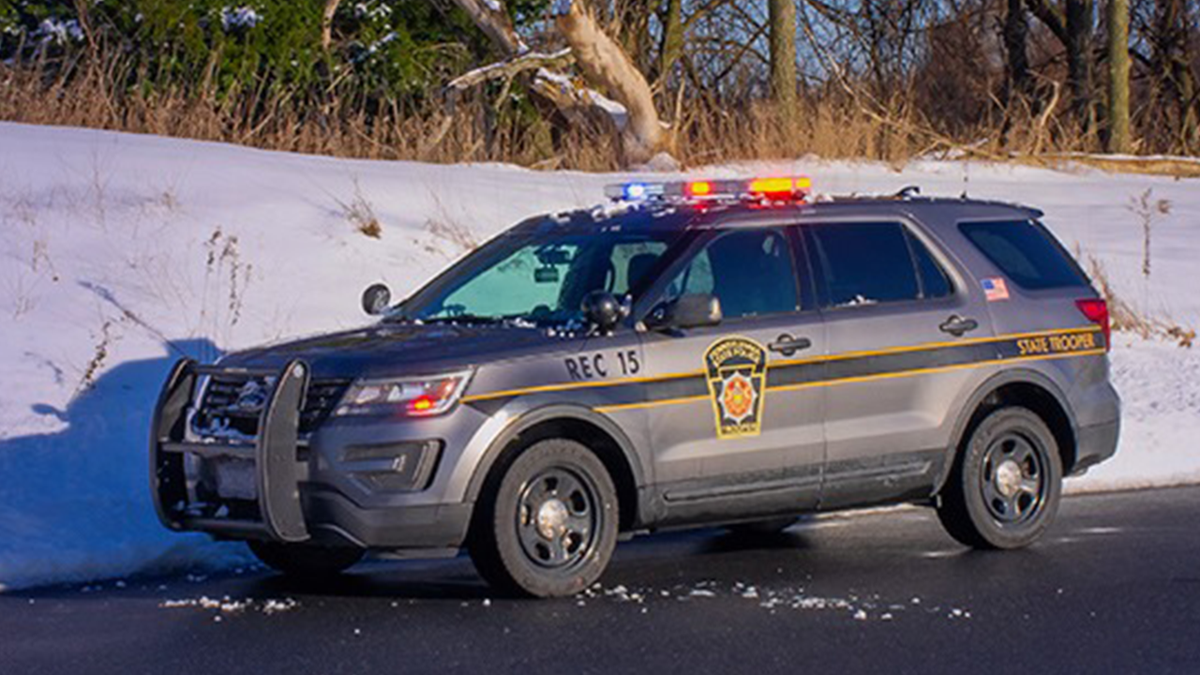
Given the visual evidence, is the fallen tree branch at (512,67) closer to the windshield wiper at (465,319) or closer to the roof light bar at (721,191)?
the roof light bar at (721,191)

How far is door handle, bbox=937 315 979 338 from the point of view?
10016mm

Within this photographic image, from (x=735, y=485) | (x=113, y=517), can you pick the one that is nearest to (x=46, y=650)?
(x=113, y=517)

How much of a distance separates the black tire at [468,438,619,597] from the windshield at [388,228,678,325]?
729 mm

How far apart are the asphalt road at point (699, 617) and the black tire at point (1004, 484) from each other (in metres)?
0.14

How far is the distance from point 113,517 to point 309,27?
13.8 meters

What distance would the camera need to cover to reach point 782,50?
919 inches

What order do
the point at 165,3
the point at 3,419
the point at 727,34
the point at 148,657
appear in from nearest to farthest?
1. the point at 148,657
2. the point at 3,419
3. the point at 165,3
4. the point at 727,34

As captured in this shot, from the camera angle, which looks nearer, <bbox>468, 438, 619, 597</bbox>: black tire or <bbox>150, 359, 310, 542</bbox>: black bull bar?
<bbox>150, 359, 310, 542</bbox>: black bull bar

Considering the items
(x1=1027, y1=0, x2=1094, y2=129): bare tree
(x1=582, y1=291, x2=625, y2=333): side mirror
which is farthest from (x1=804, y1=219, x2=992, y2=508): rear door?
(x1=1027, y1=0, x2=1094, y2=129): bare tree

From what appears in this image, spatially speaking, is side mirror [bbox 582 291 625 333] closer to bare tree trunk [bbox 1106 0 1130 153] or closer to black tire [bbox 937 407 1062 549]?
black tire [bbox 937 407 1062 549]

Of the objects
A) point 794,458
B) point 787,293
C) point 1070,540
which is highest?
point 787,293

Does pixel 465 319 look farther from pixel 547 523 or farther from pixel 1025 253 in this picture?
pixel 1025 253

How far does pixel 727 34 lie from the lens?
3052cm

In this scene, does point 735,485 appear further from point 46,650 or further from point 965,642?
point 46,650
